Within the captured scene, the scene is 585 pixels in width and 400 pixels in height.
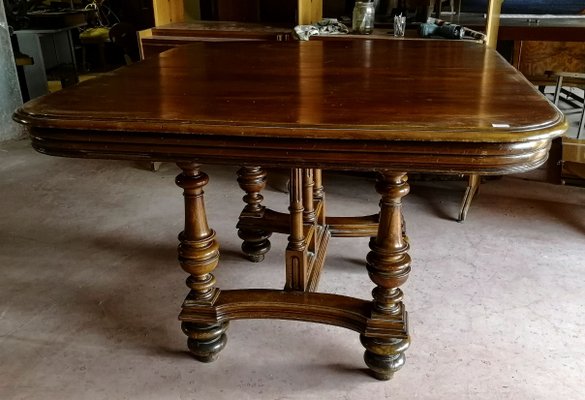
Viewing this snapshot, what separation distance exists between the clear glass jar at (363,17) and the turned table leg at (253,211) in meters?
1.11

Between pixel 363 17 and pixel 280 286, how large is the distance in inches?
62.7

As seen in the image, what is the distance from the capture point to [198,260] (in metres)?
1.76

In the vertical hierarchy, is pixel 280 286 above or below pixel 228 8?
below

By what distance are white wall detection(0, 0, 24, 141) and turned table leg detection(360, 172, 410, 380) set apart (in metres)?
3.67

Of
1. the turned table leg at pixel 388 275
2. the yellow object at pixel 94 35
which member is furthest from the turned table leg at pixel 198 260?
the yellow object at pixel 94 35

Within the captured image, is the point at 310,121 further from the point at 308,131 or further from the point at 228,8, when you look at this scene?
the point at 228,8

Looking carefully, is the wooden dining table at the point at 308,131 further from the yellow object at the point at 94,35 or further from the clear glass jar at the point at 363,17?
the yellow object at the point at 94,35

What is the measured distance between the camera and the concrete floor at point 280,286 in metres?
1.76

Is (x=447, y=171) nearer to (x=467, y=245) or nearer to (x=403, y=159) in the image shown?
(x=403, y=159)

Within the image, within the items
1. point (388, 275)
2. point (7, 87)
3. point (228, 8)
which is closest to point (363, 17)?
point (228, 8)

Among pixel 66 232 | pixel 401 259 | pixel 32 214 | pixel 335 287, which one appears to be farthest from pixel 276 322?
pixel 32 214

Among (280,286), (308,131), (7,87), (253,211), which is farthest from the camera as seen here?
(7,87)

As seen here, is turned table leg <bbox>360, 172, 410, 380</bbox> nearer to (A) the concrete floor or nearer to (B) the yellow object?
(A) the concrete floor

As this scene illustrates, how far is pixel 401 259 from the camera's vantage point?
1.69m
